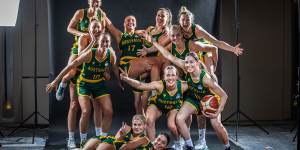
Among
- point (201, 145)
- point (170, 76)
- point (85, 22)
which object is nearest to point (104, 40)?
point (85, 22)

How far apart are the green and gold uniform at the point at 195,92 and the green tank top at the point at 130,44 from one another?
0.96 m

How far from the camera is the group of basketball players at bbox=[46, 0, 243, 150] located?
648cm

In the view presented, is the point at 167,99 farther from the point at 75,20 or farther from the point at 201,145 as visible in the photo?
the point at 75,20

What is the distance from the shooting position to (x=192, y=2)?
8.22m

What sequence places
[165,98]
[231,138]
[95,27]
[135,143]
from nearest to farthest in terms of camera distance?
[135,143] → [165,98] → [95,27] → [231,138]

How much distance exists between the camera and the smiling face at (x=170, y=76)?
6.46 m

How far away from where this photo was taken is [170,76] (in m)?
6.47

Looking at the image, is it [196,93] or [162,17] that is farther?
[162,17]

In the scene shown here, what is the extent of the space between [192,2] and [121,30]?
1145 millimetres

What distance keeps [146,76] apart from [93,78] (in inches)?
34.8

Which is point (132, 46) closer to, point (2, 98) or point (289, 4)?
point (2, 98)

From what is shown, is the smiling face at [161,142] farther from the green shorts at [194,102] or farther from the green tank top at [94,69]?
the green tank top at [94,69]

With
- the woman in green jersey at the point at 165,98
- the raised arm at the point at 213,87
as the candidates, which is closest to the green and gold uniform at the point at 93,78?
the woman in green jersey at the point at 165,98

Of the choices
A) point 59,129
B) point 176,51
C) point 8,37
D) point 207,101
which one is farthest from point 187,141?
point 8,37
